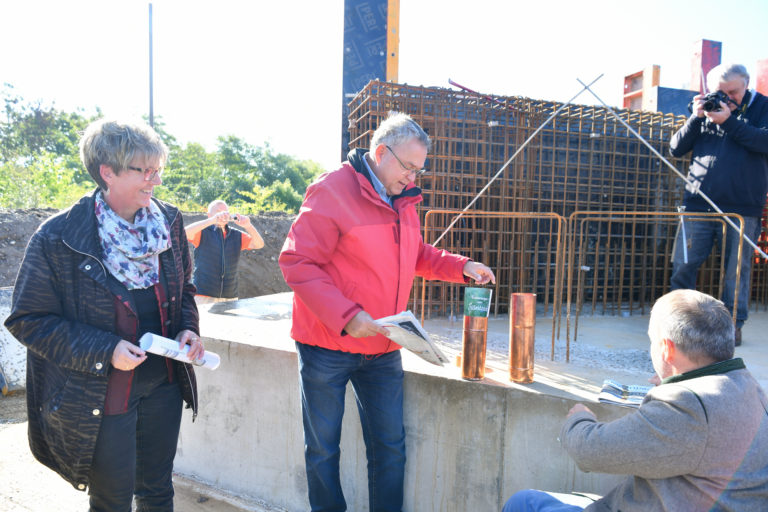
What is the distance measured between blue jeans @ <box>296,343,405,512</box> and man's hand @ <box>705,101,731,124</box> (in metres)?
2.65

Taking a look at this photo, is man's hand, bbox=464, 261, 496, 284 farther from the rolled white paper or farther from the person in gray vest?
the person in gray vest

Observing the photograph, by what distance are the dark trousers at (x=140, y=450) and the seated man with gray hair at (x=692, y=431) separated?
1605 mm

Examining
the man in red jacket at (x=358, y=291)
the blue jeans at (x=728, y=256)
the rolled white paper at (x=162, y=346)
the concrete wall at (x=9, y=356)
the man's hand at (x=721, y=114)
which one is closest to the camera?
the rolled white paper at (x=162, y=346)

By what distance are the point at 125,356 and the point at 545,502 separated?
1.60m

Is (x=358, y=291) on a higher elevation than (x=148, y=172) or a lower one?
lower

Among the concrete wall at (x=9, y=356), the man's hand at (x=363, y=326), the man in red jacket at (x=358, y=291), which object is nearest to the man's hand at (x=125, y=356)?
the man in red jacket at (x=358, y=291)

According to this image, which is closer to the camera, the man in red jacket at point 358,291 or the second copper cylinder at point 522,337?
the man in red jacket at point 358,291

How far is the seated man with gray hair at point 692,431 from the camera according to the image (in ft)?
4.15

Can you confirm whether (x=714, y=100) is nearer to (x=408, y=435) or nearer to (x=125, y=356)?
(x=408, y=435)

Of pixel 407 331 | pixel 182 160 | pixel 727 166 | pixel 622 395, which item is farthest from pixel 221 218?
pixel 182 160

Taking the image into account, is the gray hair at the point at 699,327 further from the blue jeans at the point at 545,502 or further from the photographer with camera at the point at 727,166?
the photographer with camera at the point at 727,166

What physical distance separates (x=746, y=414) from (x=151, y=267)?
6.68ft

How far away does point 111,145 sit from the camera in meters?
1.70

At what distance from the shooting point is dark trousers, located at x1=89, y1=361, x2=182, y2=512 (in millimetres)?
1765
